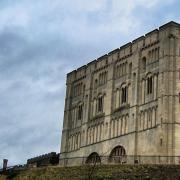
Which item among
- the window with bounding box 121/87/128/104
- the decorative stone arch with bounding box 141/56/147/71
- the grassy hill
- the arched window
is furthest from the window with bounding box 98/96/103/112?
the grassy hill

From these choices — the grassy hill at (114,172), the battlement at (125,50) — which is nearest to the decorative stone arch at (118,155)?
the grassy hill at (114,172)

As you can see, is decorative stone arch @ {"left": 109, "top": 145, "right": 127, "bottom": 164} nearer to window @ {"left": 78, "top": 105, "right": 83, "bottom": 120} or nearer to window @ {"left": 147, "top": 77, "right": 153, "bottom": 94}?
window @ {"left": 147, "top": 77, "right": 153, "bottom": 94}

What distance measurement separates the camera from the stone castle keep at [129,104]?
66562mm

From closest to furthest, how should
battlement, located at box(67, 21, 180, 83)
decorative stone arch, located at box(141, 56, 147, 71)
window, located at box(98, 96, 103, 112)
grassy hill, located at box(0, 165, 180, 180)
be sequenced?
grassy hill, located at box(0, 165, 180, 180), battlement, located at box(67, 21, 180, 83), decorative stone arch, located at box(141, 56, 147, 71), window, located at box(98, 96, 103, 112)

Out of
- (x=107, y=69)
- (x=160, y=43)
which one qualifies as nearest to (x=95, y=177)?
(x=160, y=43)

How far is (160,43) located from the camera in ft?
229

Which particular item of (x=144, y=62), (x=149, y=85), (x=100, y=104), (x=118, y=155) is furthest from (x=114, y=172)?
(x=100, y=104)

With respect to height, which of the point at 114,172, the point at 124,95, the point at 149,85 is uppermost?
the point at 149,85

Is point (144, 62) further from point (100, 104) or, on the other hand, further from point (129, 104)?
point (100, 104)

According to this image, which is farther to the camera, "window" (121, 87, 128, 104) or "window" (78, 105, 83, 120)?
"window" (78, 105, 83, 120)

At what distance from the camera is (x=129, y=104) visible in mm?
73312

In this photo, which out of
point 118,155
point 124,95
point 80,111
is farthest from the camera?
point 80,111

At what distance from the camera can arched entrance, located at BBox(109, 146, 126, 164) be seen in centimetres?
A: 6950

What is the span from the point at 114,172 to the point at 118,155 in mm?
15384
